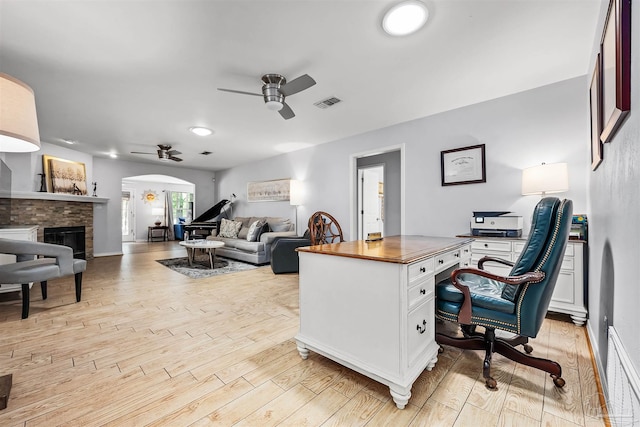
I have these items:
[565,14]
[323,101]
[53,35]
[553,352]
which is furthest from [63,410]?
[565,14]

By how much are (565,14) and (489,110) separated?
1.43m

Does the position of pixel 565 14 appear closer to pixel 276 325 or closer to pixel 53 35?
pixel 276 325

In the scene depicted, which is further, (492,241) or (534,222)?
(492,241)

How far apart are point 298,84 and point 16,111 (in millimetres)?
1834

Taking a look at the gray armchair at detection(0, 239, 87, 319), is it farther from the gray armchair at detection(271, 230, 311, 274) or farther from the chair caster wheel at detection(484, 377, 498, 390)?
the chair caster wheel at detection(484, 377, 498, 390)

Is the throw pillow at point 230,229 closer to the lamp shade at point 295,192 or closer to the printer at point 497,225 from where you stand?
the lamp shade at point 295,192

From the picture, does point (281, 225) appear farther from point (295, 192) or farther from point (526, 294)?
point (526, 294)

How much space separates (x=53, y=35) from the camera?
6.50 ft

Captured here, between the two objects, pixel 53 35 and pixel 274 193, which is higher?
pixel 53 35

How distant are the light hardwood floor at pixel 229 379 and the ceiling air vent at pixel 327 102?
8.10ft

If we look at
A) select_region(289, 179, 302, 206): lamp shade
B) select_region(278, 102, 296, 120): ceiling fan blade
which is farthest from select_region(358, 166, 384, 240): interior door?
select_region(278, 102, 296, 120): ceiling fan blade

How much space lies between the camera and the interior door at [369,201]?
5182 millimetres

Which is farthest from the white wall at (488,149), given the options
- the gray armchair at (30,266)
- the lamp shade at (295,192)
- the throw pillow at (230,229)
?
the gray armchair at (30,266)

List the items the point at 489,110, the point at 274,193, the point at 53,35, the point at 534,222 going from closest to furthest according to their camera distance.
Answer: the point at 534,222, the point at 53,35, the point at 489,110, the point at 274,193
